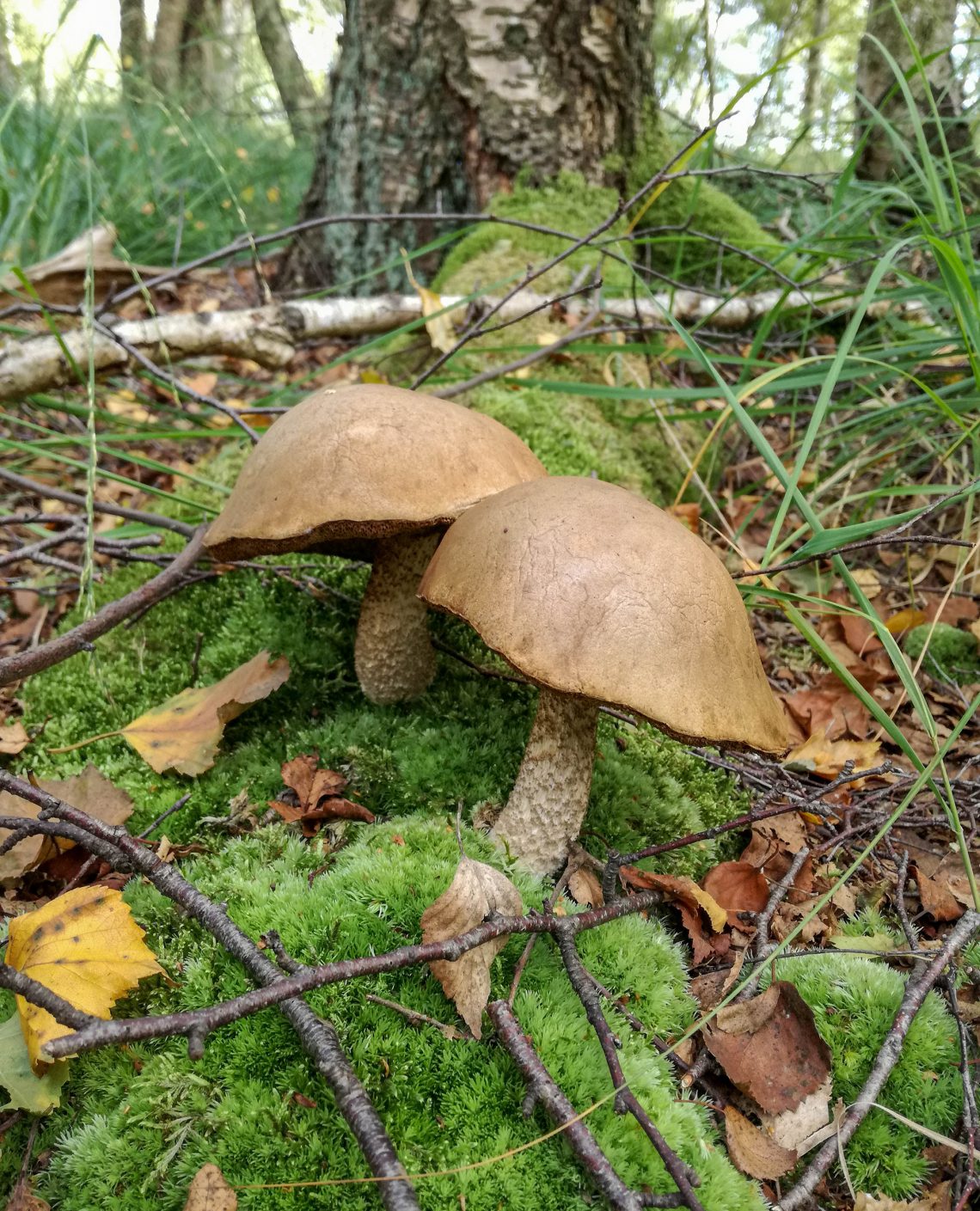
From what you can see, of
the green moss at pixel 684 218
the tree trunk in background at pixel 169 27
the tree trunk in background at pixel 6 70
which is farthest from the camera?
the tree trunk in background at pixel 169 27

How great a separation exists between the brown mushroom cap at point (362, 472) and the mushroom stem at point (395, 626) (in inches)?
10.6

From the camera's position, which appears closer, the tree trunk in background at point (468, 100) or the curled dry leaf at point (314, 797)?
the curled dry leaf at point (314, 797)

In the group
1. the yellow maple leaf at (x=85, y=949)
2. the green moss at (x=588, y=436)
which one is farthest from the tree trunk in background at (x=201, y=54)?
the yellow maple leaf at (x=85, y=949)

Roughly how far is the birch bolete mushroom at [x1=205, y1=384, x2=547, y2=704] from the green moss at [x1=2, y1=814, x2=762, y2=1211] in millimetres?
744

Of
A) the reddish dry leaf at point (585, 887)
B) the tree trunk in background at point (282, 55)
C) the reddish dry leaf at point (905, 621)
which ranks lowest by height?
the reddish dry leaf at point (585, 887)

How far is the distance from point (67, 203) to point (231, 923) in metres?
5.18

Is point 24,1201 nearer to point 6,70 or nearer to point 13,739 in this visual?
point 13,739

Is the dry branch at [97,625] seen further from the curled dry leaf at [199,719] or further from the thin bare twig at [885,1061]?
the thin bare twig at [885,1061]

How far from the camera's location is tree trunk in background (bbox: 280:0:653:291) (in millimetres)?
3834

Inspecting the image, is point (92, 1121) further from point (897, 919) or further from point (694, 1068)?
point (897, 919)

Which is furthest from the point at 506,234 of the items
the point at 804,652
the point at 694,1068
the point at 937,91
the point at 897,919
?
the point at 694,1068

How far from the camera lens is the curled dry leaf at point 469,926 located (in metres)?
1.30

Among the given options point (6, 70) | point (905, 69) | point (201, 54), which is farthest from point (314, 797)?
point (201, 54)

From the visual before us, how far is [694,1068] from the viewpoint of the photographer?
141 centimetres
